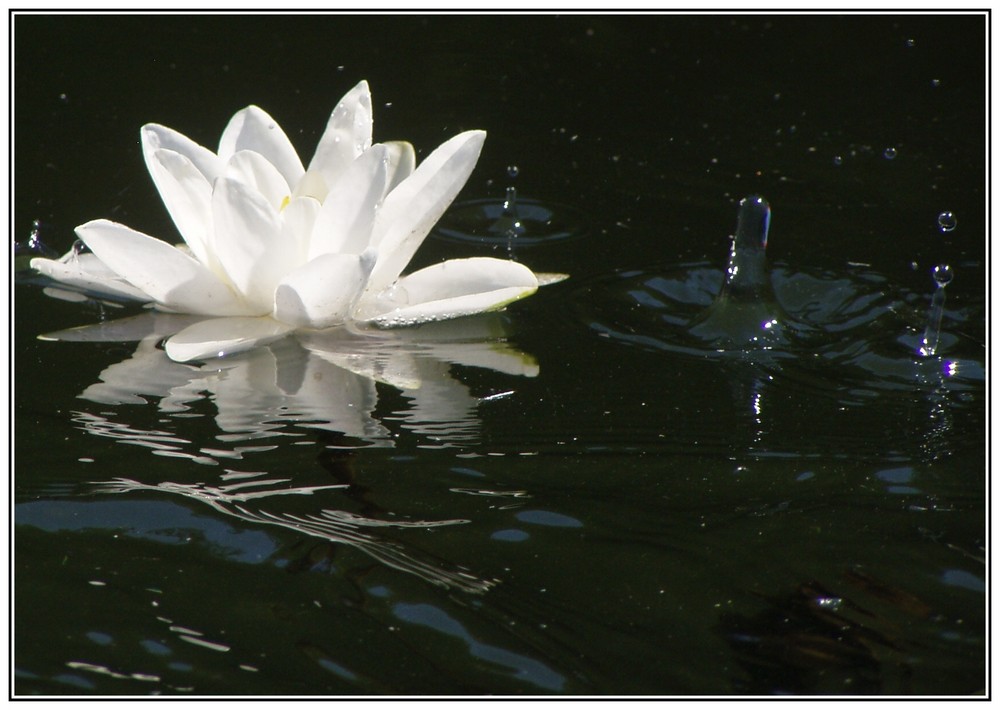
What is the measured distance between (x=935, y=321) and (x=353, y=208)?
1.29m

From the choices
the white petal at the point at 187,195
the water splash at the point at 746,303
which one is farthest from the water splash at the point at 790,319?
the white petal at the point at 187,195

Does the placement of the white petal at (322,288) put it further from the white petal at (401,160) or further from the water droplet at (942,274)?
the water droplet at (942,274)

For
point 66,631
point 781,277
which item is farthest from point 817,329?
point 66,631

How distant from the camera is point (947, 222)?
2.86 m

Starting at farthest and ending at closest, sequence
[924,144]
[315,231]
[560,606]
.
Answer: [924,144] < [315,231] < [560,606]

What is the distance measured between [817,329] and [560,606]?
116cm

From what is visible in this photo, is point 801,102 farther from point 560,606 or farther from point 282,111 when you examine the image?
point 560,606

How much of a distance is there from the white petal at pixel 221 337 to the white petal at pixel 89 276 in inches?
7.9

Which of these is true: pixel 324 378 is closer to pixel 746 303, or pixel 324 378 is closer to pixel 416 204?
pixel 416 204

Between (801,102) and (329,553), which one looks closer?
(329,553)

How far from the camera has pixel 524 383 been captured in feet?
6.72

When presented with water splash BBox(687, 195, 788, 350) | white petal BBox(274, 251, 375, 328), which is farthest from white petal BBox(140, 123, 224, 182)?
water splash BBox(687, 195, 788, 350)

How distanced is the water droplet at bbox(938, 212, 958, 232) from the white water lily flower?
128cm

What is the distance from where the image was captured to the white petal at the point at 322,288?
2055 millimetres
